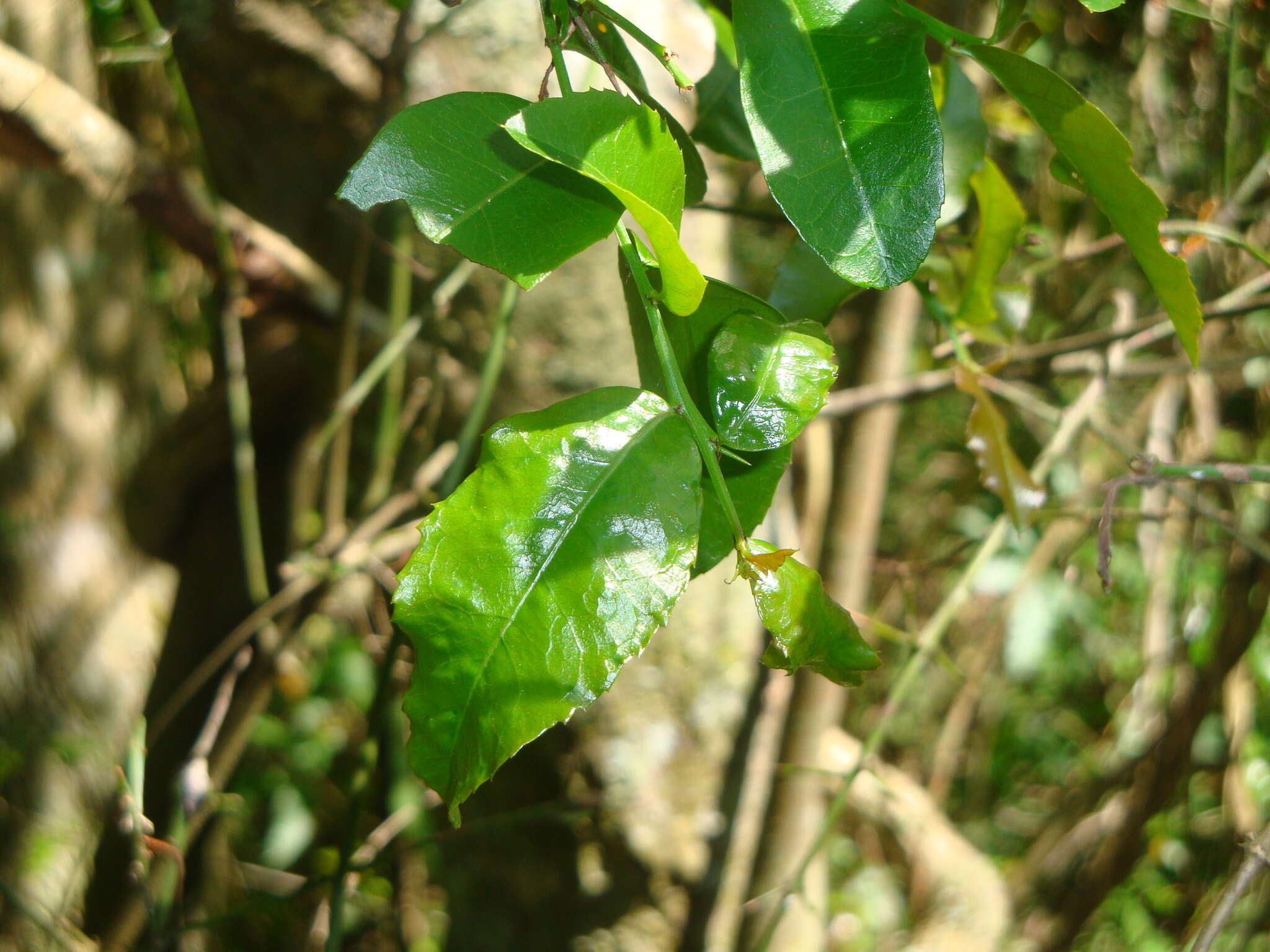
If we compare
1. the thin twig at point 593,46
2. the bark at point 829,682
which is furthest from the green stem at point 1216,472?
the bark at point 829,682

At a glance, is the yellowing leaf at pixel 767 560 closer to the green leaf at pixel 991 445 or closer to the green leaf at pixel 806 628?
the green leaf at pixel 806 628

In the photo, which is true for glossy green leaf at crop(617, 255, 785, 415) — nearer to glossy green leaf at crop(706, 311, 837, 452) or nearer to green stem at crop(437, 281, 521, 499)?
glossy green leaf at crop(706, 311, 837, 452)

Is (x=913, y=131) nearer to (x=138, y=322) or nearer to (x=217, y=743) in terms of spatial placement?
(x=217, y=743)

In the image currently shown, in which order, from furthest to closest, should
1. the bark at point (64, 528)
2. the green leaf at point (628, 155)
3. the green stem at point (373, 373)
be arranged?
1. the bark at point (64, 528)
2. the green stem at point (373, 373)
3. the green leaf at point (628, 155)

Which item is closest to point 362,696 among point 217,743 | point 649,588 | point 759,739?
point 217,743

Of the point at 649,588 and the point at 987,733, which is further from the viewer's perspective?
the point at 987,733

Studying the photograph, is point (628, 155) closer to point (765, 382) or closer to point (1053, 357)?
point (765, 382)

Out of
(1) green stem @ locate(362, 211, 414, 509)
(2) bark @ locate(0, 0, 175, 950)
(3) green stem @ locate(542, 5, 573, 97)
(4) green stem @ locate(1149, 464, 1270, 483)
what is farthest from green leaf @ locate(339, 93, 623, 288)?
(2) bark @ locate(0, 0, 175, 950)
